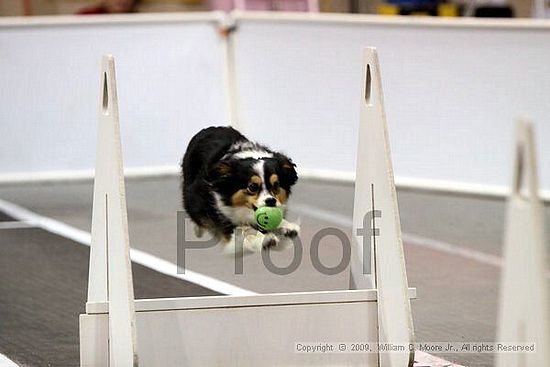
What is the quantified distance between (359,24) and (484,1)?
3.86m

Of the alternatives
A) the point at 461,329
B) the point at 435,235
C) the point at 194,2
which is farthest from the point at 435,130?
the point at 194,2

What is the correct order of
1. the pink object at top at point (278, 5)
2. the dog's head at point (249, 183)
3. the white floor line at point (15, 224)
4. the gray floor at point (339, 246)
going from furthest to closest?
the pink object at top at point (278, 5)
the white floor line at point (15, 224)
the gray floor at point (339, 246)
the dog's head at point (249, 183)

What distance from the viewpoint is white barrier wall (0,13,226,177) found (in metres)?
9.02

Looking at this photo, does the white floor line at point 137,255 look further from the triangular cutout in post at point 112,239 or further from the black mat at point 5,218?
the triangular cutout in post at point 112,239

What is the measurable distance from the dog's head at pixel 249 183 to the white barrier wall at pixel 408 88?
11.7 feet

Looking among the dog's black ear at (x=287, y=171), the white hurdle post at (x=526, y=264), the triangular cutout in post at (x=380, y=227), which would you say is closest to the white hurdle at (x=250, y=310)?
the triangular cutout in post at (x=380, y=227)

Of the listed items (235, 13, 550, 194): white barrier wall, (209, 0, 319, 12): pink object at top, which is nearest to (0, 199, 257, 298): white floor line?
(235, 13, 550, 194): white barrier wall

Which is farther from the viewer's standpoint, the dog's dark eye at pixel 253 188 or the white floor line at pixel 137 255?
the white floor line at pixel 137 255

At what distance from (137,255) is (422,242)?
1.57 metres

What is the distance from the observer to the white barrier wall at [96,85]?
29.6ft

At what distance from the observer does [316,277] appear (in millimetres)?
5930

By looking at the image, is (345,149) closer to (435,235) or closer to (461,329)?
(435,235)

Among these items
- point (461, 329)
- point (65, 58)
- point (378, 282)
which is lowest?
point (461, 329)

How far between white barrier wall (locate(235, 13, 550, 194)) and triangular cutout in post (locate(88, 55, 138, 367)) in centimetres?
431
